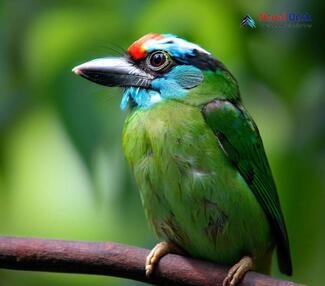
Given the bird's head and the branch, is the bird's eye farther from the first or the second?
the branch

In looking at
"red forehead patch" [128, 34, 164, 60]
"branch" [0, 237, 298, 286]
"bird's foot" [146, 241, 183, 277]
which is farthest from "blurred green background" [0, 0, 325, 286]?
"branch" [0, 237, 298, 286]

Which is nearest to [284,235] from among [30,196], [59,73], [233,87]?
[233,87]

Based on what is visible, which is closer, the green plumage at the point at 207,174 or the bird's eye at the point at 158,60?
the green plumage at the point at 207,174

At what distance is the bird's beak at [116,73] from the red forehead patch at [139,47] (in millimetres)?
41

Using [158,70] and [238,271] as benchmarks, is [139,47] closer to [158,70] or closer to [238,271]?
[158,70]

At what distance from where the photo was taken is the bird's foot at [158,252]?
2850 mm

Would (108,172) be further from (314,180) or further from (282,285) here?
(282,285)

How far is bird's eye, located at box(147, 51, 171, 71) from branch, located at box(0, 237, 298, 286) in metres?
0.78

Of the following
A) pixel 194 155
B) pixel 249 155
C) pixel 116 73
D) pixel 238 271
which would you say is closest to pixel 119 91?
pixel 116 73

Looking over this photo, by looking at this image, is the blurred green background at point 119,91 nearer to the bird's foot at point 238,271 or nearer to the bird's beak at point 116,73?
the bird's beak at point 116,73

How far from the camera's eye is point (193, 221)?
322cm

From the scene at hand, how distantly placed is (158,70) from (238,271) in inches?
30.3

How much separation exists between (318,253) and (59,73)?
1206 millimetres

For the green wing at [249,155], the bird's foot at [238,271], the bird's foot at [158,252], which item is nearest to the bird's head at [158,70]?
the green wing at [249,155]
